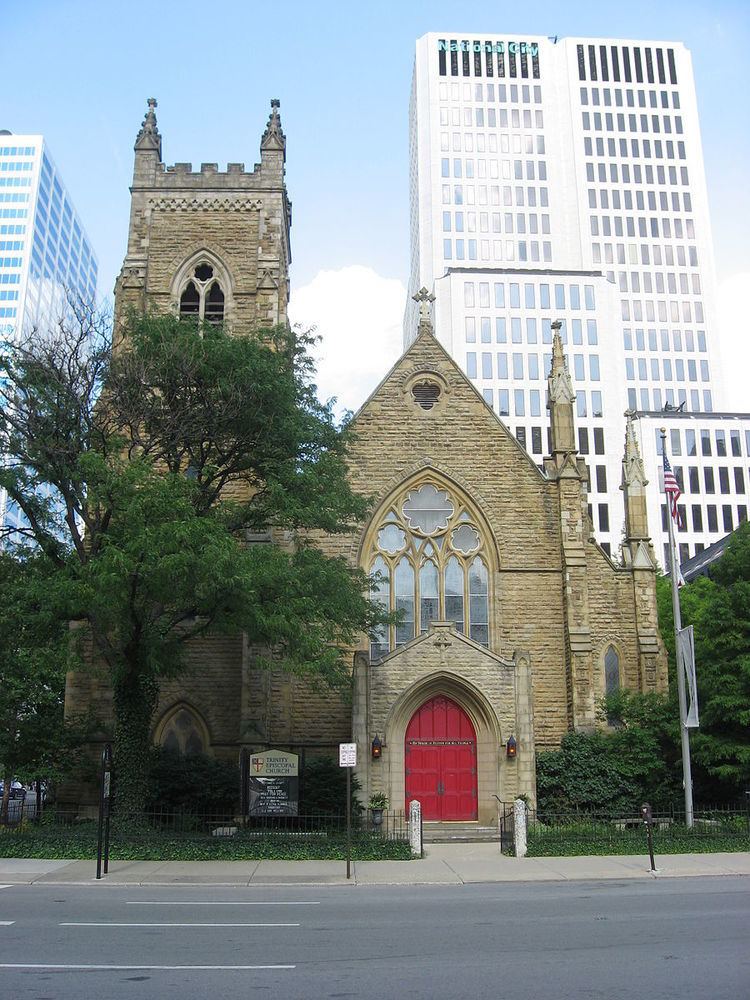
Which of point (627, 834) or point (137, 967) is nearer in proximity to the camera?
point (137, 967)

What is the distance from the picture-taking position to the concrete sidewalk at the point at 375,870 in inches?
617

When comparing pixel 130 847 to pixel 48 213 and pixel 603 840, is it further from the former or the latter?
pixel 48 213

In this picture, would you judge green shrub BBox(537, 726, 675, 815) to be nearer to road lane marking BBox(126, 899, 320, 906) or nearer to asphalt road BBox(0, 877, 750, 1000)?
asphalt road BBox(0, 877, 750, 1000)

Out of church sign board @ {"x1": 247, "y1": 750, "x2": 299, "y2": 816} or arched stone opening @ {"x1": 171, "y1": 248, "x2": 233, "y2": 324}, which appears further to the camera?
arched stone opening @ {"x1": 171, "y1": 248, "x2": 233, "y2": 324}

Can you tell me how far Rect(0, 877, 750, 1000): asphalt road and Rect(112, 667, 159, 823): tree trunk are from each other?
494cm

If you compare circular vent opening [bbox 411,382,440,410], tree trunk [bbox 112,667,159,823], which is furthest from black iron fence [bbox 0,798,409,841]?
circular vent opening [bbox 411,382,440,410]

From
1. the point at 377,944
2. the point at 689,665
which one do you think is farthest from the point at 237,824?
the point at 377,944

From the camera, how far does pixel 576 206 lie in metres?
92.4

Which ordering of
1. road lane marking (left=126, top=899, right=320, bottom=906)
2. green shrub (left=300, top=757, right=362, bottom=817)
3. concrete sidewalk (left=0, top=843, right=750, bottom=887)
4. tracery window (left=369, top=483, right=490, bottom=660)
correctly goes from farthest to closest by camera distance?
tracery window (left=369, top=483, right=490, bottom=660) < green shrub (left=300, top=757, right=362, bottom=817) < concrete sidewalk (left=0, top=843, right=750, bottom=887) < road lane marking (left=126, top=899, right=320, bottom=906)

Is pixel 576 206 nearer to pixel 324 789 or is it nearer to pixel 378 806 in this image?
pixel 324 789

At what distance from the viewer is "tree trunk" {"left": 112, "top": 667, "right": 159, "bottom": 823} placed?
1962 centimetres

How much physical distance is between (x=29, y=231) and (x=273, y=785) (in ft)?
408

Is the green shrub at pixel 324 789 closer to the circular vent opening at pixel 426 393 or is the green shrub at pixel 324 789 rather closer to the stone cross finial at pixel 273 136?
the circular vent opening at pixel 426 393

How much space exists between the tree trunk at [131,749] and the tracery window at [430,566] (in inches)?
308
